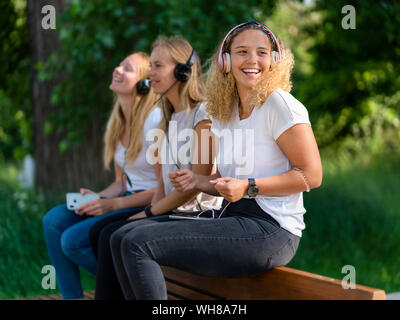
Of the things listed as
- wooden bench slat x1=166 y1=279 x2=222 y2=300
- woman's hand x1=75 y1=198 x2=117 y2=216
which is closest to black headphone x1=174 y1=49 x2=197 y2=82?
woman's hand x1=75 y1=198 x2=117 y2=216

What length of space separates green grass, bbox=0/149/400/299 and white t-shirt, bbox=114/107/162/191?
4.30ft

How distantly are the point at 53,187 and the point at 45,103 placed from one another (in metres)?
1.01

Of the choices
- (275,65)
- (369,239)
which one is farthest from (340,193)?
(275,65)

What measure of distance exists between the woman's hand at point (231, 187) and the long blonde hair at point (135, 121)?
1.39 meters

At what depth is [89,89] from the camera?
5906mm

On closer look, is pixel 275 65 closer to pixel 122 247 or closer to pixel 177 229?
pixel 177 229

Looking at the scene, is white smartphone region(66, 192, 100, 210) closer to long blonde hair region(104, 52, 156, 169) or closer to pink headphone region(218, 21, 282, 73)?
long blonde hair region(104, 52, 156, 169)

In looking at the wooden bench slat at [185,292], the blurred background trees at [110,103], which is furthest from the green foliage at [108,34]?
the wooden bench slat at [185,292]

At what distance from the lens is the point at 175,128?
3266 millimetres

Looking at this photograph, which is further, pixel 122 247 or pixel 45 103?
pixel 45 103

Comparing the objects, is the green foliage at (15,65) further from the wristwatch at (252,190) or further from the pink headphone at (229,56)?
the wristwatch at (252,190)

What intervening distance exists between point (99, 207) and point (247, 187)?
1456 millimetres

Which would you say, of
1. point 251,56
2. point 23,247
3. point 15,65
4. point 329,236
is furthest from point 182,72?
point 15,65

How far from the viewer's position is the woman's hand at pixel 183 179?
2.67 meters
